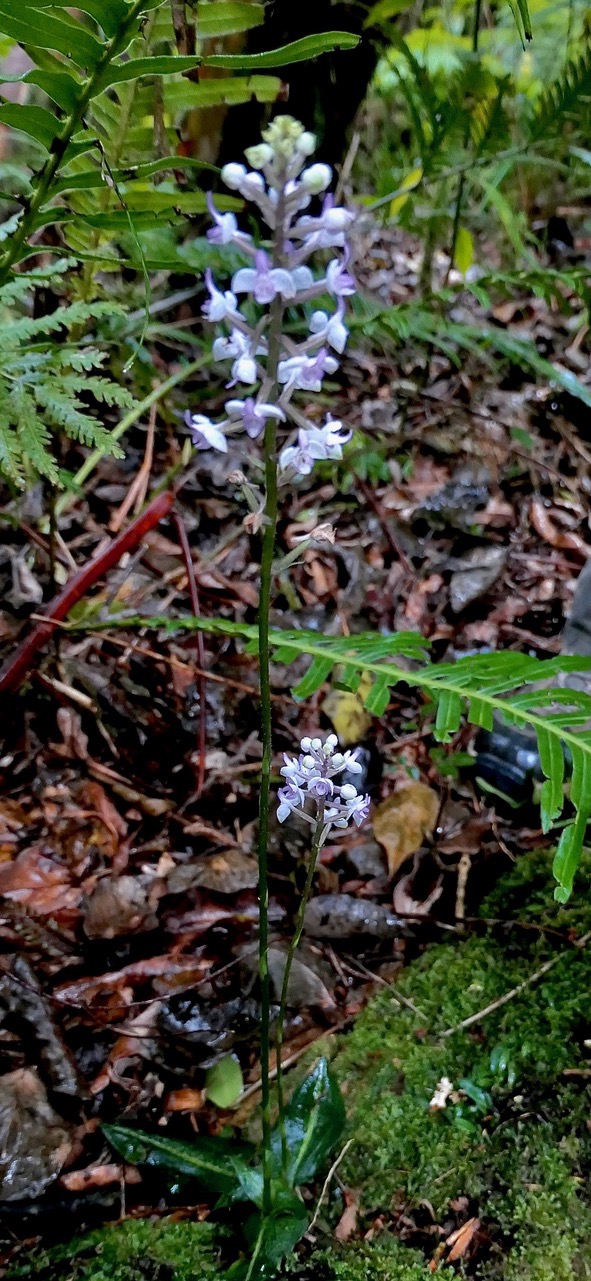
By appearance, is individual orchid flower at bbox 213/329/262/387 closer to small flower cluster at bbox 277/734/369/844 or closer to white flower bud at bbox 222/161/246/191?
white flower bud at bbox 222/161/246/191

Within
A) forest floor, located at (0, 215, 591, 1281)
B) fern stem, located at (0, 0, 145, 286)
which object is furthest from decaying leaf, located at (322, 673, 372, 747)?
fern stem, located at (0, 0, 145, 286)

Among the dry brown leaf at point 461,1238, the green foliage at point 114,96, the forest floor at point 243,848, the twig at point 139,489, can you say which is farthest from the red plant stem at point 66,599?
the dry brown leaf at point 461,1238

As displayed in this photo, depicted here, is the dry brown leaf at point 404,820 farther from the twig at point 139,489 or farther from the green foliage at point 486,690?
the twig at point 139,489

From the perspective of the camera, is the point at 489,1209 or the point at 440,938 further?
the point at 440,938

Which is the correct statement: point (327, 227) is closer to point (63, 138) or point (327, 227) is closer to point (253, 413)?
point (253, 413)

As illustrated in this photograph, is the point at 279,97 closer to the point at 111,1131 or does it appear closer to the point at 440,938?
the point at 440,938

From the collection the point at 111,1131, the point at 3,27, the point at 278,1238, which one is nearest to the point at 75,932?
the point at 111,1131
